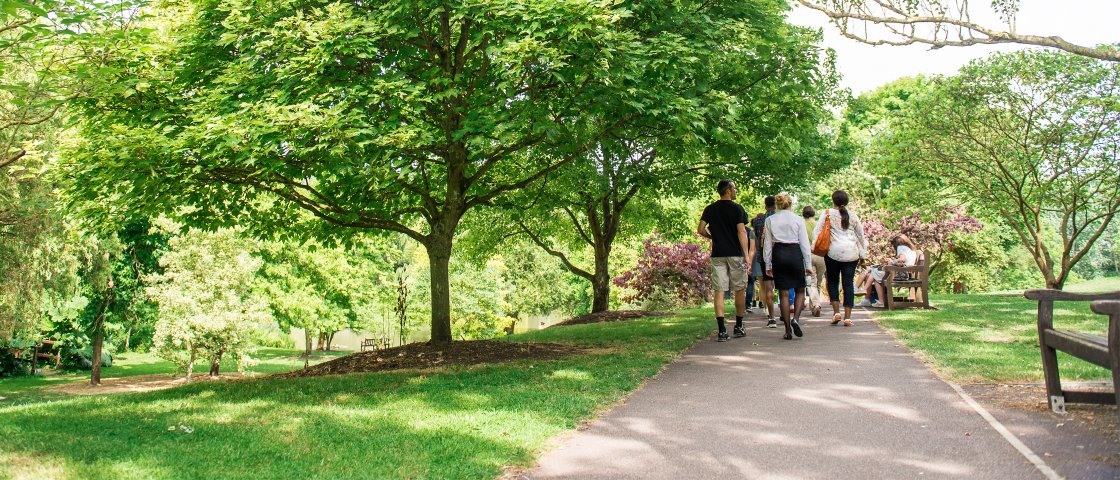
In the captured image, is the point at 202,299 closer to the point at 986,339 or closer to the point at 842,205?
the point at 842,205

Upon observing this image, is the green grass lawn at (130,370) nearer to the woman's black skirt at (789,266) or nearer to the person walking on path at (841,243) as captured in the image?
the woman's black skirt at (789,266)

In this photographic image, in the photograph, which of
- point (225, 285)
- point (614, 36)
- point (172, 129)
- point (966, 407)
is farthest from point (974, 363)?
point (225, 285)

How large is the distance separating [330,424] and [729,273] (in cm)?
611

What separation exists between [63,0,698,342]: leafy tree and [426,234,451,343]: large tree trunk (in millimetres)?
1326

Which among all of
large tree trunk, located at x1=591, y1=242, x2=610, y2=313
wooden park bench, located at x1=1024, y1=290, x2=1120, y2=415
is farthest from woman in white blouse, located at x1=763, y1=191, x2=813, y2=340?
large tree trunk, located at x1=591, y1=242, x2=610, y2=313

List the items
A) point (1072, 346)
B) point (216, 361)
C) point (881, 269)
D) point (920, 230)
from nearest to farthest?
point (1072, 346) → point (881, 269) → point (216, 361) → point (920, 230)

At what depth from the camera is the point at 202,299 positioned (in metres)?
24.3

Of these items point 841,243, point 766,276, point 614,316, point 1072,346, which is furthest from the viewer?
point 614,316

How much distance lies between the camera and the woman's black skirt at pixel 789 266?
10.2 m

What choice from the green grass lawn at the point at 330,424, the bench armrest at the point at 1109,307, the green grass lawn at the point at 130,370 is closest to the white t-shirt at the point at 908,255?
the green grass lawn at the point at 330,424

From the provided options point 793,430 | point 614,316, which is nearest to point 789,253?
point 793,430

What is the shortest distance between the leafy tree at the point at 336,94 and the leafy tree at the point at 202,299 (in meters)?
15.0

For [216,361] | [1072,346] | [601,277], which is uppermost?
[601,277]

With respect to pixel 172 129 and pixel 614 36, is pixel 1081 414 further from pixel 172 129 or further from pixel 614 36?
pixel 172 129
